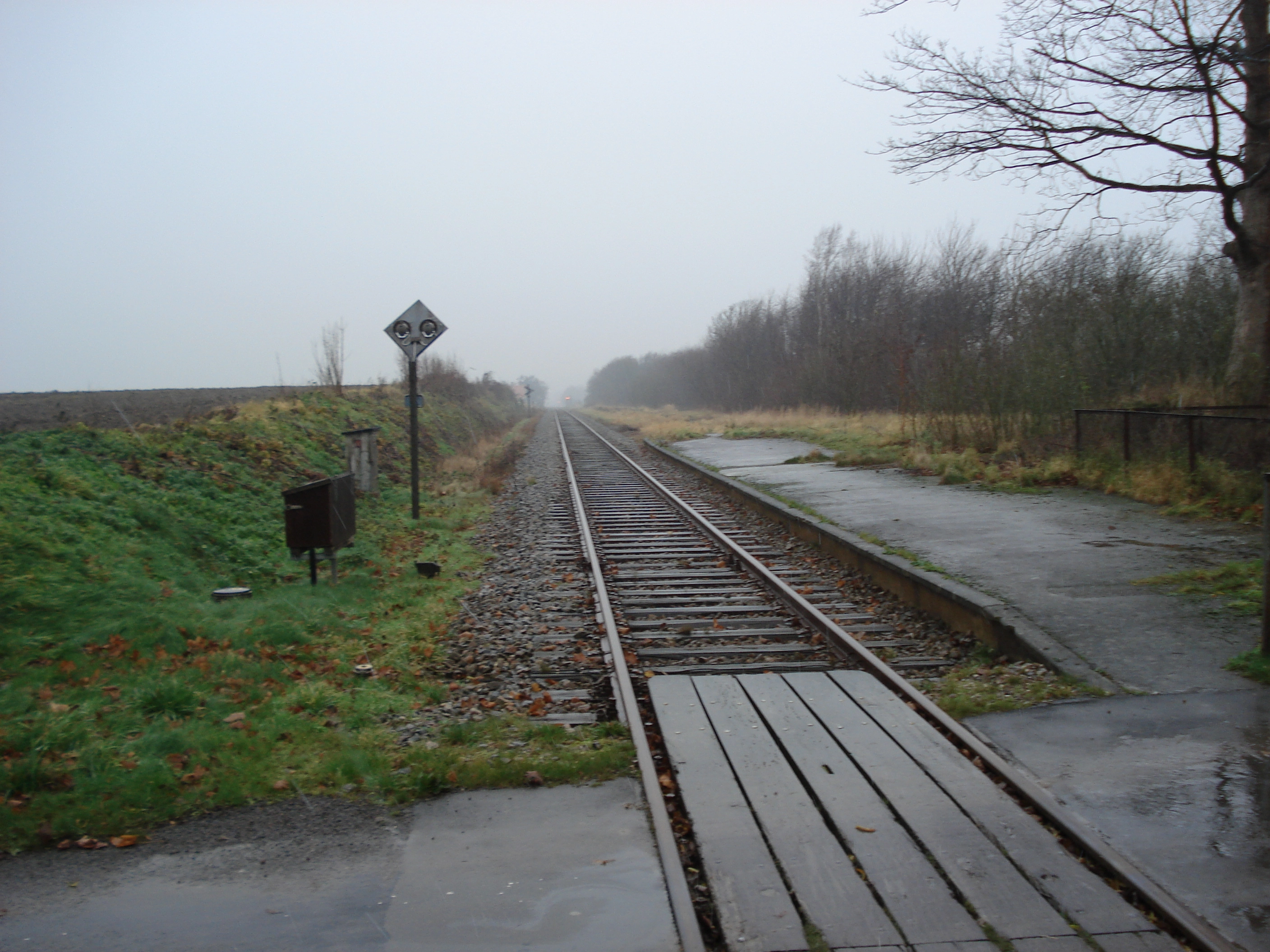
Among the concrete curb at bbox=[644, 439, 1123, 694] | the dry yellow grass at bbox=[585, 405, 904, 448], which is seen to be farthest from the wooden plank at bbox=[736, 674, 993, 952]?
the dry yellow grass at bbox=[585, 405, 904, 448]

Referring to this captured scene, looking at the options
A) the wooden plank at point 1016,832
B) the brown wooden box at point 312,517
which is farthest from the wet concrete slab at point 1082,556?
the brown wooden box at point 312,517

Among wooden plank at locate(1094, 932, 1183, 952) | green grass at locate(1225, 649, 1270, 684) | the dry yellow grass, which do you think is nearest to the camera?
wooden plank at locate(1094, 932, 1183, 952)

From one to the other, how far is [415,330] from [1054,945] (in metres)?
11.1

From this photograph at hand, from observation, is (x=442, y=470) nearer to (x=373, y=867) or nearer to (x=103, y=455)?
(x=103, y=455)

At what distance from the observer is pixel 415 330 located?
1238 cm

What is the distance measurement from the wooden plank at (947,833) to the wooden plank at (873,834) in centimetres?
5

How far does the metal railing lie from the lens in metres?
11.6

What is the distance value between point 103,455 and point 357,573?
351 centimetres

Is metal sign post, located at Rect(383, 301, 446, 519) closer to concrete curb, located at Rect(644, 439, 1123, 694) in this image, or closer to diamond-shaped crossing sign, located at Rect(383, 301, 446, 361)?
diamond-shaped crossing sign, located at Rect(383, 301, 446, 361)

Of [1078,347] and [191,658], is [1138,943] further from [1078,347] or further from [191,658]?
[1078,347]

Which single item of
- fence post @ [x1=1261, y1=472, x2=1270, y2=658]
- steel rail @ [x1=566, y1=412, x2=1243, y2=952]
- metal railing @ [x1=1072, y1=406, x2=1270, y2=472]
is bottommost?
steel rail @ [x1=566, y1=412, x2=1243, y2=952]

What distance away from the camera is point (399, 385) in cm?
3734

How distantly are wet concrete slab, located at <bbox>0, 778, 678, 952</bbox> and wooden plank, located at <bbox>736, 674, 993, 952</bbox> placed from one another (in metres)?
0.78

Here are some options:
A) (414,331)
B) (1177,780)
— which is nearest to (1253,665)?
(1177,780)
